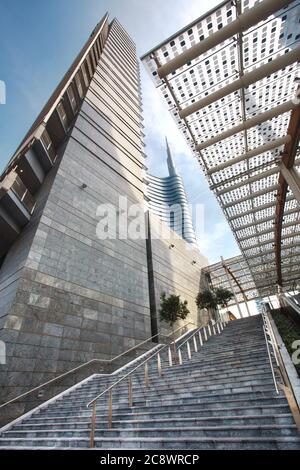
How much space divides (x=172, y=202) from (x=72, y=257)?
10160cm

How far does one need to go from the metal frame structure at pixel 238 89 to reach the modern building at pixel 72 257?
7.58 m

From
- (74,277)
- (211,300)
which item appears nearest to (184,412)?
(74,277)

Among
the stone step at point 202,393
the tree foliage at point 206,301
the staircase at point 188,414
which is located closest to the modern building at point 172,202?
the tree foliage at point 206,301

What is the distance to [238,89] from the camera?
7.41 metres

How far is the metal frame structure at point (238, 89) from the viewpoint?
636 cm

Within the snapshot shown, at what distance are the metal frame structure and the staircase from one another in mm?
5985

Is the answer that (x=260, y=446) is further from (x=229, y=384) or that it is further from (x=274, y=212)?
(x=274, y=212)

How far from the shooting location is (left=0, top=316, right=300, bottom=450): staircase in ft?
12.1

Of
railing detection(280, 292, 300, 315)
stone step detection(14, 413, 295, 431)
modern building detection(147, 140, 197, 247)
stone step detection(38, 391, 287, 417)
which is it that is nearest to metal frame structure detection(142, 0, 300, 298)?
railing detection(280, 292, 300, 315)

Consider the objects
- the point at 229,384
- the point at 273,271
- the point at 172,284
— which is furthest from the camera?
the point at 273,271

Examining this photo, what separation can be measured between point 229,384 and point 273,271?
66.2ft

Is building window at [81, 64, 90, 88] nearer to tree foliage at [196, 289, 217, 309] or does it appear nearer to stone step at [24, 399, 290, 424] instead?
tree foliage at [196, 289, 217, 309]
